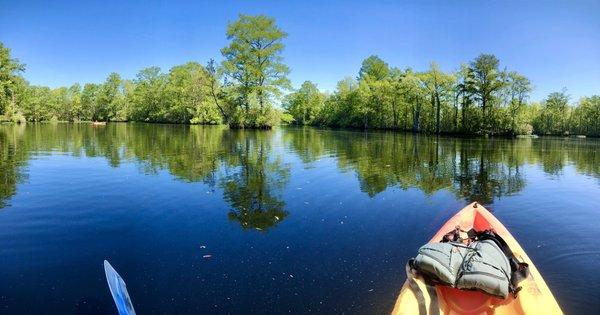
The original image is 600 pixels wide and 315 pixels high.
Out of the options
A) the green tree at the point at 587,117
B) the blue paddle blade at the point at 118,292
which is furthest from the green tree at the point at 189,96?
the green tree at the point at 587,117

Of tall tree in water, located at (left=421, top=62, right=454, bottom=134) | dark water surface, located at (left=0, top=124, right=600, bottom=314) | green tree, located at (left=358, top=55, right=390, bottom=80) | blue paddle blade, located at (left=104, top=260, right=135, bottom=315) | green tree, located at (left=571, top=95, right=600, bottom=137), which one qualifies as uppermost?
green tree, located at (left=358, top=55, right=390, bottom=80)

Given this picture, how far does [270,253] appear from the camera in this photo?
680 centimetres

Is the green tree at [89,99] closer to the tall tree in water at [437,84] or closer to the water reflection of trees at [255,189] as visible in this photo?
the tall tree in water at [437,84]

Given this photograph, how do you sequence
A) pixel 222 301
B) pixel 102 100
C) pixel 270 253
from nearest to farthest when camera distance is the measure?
pixel 222 301, pixel 270 253, pixel 102 100

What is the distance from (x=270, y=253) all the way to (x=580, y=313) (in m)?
4.64

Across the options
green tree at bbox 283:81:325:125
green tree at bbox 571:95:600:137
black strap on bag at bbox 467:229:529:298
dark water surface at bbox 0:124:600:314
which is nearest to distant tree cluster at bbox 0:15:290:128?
green tree at bbox 283:81:325:125

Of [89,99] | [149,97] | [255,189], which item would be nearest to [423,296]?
[255,189]

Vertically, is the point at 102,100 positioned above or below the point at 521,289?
above

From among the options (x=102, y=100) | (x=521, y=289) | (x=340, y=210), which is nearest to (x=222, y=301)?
(x=521, y=289)

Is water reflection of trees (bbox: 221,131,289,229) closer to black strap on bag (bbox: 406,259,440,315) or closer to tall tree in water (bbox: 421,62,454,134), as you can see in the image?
black strap on bag (bbox: 406,259,440,315)

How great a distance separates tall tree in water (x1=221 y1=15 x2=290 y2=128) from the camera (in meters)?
48.7

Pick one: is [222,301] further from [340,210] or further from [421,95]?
[421,95]

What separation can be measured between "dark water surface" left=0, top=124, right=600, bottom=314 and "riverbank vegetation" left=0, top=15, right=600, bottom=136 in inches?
1397

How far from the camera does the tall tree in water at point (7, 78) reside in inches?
2366
